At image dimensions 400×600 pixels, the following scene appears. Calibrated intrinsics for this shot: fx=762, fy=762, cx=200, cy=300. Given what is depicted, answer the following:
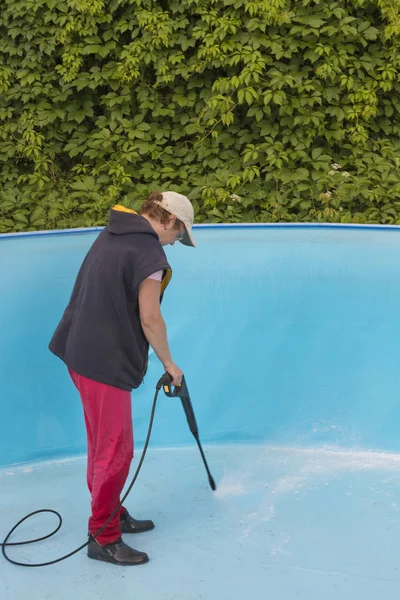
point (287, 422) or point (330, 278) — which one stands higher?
point (330, 278)

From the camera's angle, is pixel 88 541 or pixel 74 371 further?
pixel 88 541

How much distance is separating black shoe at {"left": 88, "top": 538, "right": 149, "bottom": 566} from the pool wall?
0.95 m

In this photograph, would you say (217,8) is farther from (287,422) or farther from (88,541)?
(88,541)

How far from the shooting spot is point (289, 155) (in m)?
5.86

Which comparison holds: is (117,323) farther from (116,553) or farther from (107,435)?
(116,553)

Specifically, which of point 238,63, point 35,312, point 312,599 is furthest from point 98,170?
point 312,599

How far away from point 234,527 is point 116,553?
0.52m

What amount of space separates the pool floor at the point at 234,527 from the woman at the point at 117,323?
0.33 meters

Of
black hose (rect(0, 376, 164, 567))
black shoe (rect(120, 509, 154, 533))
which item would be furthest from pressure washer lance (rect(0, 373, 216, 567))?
black shoe (rect(120, 509, 154, 533))

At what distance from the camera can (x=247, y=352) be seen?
3760 mm

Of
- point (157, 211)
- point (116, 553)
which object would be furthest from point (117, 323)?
point (116, 553)

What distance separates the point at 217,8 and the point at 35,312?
322 cm

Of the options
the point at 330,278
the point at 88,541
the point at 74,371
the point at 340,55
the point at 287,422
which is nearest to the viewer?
the point at 74,371

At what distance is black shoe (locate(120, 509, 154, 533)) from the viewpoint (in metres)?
2.82
